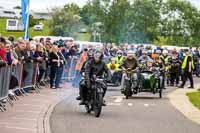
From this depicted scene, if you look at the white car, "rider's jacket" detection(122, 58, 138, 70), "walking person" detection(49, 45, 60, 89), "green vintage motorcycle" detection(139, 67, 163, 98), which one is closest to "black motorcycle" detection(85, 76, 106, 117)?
"rider's jacket" detection(122, 58, 138, 70)

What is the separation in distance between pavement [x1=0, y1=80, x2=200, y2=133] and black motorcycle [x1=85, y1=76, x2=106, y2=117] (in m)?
0.23

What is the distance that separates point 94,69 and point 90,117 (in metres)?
1.45

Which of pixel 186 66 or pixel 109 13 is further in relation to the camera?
pixel 109 13

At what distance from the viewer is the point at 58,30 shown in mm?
89250

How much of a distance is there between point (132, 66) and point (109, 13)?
60.6 meters

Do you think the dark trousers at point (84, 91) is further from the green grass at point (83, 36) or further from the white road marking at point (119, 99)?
the green grass at point (83, 36)

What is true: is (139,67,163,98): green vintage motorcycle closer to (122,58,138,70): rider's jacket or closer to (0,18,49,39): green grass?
(122,58,138,70): rider's jacket

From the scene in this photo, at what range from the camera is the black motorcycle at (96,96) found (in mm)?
16844

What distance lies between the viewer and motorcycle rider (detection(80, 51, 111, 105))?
17422 millimetres

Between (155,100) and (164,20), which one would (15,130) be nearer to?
(155,100)

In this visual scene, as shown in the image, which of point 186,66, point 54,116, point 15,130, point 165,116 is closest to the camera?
point 15,130

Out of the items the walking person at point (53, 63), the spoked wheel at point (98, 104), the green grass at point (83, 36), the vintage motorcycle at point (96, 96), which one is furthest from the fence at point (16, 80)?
the green grass at point (83, 36)

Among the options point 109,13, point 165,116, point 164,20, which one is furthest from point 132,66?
point 164,20

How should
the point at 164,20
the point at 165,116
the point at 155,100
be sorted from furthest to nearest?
the point at 164,20
the point at 155,100
the point at 165,116
